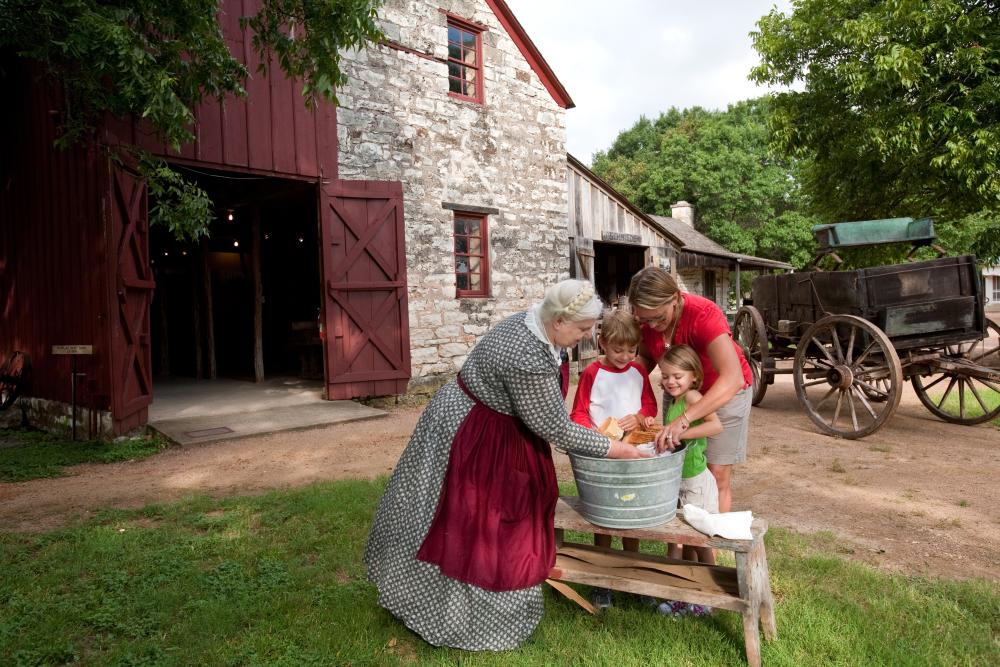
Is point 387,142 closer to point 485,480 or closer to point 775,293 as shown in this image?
point 775,293

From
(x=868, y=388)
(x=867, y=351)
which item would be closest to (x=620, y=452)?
(x=867, y=351)

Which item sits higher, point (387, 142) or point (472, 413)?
point (387, 142)

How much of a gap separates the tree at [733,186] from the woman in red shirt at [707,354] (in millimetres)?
27190

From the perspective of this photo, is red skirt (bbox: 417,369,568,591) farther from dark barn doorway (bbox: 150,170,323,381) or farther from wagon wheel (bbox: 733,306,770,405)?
dark barn doorway (bbox: 150,170,323,381)

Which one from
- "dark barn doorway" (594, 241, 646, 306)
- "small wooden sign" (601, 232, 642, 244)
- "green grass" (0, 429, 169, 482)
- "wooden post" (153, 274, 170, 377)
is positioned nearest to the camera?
"green grass" (0, 429, 169, 482)

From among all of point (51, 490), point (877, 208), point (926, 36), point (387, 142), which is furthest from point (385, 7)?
point (877, 208)

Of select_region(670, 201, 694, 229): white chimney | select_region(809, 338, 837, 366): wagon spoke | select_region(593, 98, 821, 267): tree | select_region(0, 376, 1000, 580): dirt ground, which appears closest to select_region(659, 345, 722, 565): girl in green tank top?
select_region(0, 376, 1000, 580): dirt ground

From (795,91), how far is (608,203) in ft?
12.8

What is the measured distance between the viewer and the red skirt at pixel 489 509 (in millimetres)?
2404

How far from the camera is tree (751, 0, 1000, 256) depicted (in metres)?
9.14

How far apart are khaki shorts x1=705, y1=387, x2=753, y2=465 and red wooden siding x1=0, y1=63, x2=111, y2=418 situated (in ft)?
19.6

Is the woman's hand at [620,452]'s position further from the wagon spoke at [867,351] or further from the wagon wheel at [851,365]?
the wagon spoke at [867,351]

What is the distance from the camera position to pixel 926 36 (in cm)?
952

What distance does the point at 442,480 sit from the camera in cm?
247
